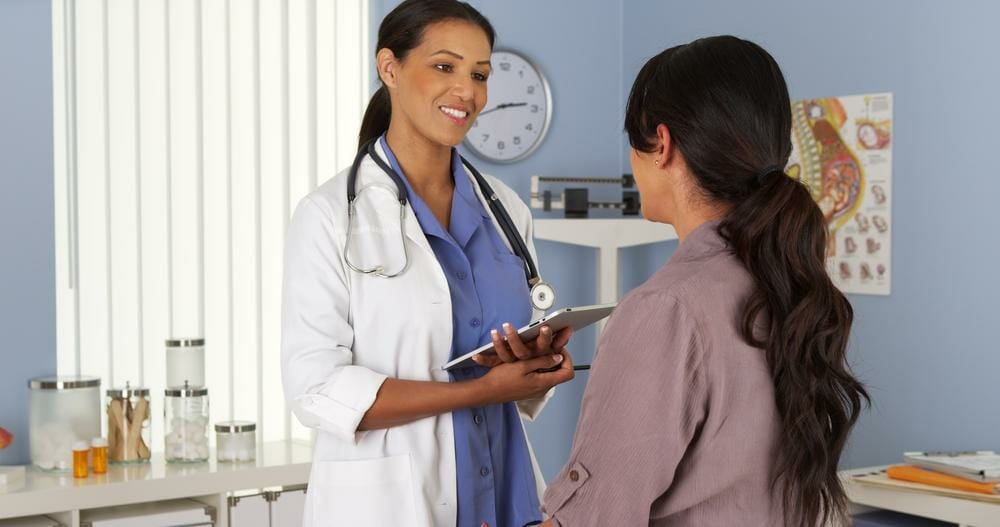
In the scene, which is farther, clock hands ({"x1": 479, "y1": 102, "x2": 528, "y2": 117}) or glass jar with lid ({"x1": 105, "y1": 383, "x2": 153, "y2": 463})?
clock hands ({"x1": 479, "y1": 102, "x2": 528, "y2": 117})

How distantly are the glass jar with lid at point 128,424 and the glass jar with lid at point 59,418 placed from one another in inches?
1.9

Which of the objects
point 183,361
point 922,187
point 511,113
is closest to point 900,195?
point 922,187

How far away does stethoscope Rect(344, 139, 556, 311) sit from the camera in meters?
1.54

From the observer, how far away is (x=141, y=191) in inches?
113

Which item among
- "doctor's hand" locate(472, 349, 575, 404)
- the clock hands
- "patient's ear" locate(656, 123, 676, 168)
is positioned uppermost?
the clock hands

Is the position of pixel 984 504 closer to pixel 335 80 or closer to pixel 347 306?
pixel 347 306

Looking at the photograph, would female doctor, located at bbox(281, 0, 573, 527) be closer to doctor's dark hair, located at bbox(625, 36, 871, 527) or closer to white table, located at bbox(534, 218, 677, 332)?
doctor's dark hair, located at bbox(625, 36, 871, 527)

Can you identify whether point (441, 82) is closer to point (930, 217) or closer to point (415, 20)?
point (415, 20)

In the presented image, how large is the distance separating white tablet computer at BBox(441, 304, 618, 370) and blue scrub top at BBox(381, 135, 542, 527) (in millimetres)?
95

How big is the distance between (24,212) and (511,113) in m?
1.62

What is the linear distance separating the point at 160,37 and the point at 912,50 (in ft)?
6.64

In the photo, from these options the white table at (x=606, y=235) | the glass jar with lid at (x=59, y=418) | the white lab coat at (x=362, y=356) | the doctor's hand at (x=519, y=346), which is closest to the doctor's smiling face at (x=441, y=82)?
the white lab coat at (x=362, y=356)

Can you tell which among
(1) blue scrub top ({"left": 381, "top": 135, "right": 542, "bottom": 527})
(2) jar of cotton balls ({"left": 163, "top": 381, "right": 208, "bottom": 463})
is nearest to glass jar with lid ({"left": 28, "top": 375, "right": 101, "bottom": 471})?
(2) jar of cotton balls ({"left": 163, "top": 381, "right": 208, "bottom": 463})

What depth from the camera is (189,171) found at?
9.72 ft
